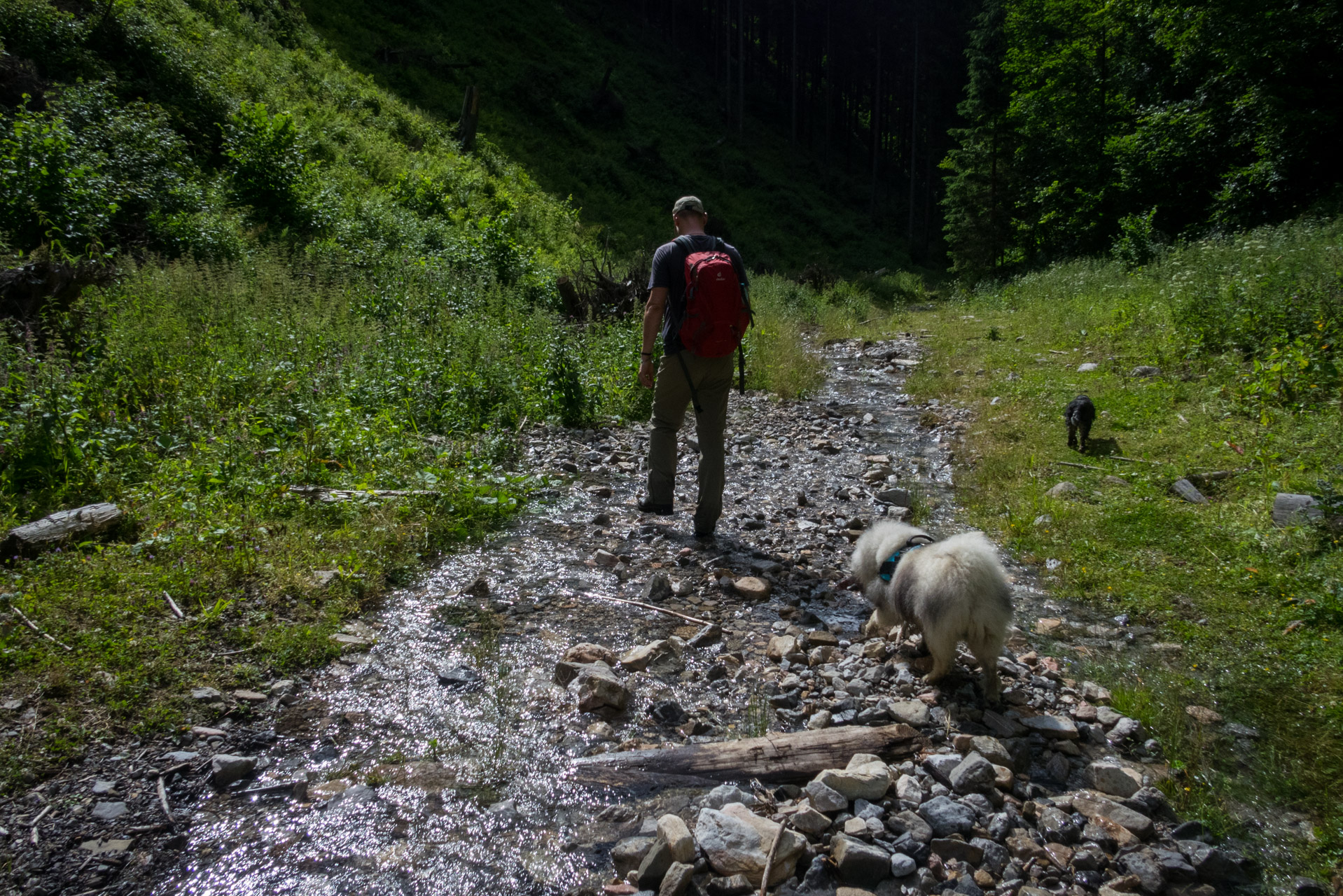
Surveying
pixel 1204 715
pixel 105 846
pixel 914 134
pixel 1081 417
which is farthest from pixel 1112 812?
pixel 914 134

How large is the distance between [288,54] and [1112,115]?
2611 cm

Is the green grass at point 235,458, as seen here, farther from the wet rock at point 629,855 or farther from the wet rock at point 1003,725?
the wet rock at point 1003,725

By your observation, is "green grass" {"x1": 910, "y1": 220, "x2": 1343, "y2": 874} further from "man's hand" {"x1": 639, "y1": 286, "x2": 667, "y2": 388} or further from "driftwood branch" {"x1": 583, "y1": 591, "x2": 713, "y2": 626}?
"man's hand" {"x1": 639, "y1": 286, "x2": 667, "y2": 388}

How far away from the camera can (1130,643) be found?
14.6 feet

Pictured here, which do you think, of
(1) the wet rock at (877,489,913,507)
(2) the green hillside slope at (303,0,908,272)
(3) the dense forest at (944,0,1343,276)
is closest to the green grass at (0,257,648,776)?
(1) the wet rock at (877,489,913,507)

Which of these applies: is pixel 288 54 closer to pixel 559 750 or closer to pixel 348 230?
pixel 348 230

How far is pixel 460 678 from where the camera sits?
395 cm

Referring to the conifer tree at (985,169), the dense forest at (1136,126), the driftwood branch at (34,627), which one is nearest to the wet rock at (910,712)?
the driftwood branch at (34,627)

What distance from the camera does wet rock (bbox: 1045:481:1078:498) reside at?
6758 mm

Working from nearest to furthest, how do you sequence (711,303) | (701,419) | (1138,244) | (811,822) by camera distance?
(811,822), (711,303), (701,419), (1138,244)

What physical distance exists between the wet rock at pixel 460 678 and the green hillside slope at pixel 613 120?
67.1 ft

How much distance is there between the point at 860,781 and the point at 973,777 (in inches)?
20.3

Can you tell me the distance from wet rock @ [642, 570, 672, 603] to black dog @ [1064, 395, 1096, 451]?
17.7 ft

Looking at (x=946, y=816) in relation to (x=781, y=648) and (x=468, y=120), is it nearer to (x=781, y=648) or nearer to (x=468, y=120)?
(x=781, y=648)
